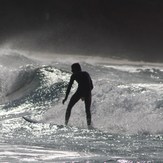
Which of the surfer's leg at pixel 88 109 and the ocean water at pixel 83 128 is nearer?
the ocean water at pixel 83 128

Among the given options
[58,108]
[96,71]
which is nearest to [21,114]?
[58,108]

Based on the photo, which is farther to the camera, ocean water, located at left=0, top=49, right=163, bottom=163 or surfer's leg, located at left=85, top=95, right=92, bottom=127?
surfer's leg, located at left=85, top=95, right=92, bottom=127

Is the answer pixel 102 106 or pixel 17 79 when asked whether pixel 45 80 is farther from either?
pixel 102 106

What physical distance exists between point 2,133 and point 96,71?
1314 inches

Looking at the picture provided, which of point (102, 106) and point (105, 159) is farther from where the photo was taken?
point (102, 106)


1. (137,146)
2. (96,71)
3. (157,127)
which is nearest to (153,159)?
(137,146)

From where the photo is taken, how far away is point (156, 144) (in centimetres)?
1437

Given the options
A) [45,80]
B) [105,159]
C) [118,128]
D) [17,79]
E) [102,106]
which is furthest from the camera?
[17,79]

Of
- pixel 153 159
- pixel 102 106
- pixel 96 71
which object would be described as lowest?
pixel 153 159

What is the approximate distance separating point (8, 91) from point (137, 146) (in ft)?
68.1

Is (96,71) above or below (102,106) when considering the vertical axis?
above

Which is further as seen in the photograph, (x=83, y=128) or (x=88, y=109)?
(x=88, y=109)

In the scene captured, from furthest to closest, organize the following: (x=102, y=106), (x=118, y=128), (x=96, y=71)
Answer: (x=96, y=71)
(x=102, y=106)
(x=118, y=128)

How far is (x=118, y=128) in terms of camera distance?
18.2 m
